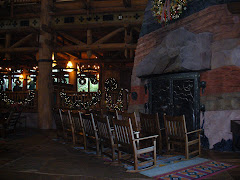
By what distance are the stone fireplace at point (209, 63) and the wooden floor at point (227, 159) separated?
0.37 meters

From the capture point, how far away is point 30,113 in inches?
431

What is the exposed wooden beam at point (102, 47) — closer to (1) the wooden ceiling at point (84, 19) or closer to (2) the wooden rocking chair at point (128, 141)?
(1) the wooden ceiling at point (84, 19)

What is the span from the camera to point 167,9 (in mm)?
7215

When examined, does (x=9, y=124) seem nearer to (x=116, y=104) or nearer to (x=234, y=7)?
(x=116, y=104)

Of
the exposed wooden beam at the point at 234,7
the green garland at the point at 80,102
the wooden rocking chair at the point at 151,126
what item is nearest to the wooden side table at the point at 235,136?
the wooden rocking chair at the point at 151,126

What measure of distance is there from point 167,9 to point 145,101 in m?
3.06

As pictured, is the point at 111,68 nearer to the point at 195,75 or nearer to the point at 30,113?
the point at 30,113

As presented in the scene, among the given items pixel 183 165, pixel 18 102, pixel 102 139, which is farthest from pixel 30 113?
pixel 183 165

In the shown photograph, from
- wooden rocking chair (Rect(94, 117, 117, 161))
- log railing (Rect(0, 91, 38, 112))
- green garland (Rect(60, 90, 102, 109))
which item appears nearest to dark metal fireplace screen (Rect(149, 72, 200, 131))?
wooden rocking chair (Rect(94, 117, 117, 161))

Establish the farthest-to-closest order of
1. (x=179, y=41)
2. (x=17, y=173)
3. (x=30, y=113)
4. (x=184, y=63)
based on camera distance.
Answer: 1. (x=30, y=113)
2. (x=179, y=41)
3. (x=184, y=63)
4. (x=17, y=173)

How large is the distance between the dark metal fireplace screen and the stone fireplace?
0.03 m

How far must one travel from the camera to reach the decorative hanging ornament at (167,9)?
6943 mm

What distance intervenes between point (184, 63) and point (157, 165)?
9.25 feet

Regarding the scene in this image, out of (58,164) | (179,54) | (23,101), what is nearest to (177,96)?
(179,54)
